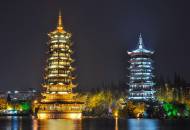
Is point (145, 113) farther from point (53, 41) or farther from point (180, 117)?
point (53, 41)

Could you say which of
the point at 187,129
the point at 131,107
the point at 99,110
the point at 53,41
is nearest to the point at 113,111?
the point at 99,110

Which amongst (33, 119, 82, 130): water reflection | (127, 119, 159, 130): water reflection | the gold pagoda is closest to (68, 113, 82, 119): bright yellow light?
the gold pagoda

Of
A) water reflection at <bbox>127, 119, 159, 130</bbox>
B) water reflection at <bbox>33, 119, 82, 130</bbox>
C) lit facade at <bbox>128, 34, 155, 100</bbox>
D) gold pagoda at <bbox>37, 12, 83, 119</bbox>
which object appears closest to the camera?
water reflection at <bbox>33, 119, 82, 130</bbox>

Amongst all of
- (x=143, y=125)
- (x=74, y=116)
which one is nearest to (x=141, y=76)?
(x=74, y=116)

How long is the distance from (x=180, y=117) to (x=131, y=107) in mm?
14755

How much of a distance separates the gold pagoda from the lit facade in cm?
2230

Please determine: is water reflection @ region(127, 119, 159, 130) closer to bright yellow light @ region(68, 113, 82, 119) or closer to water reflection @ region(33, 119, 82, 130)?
water reflection @ region(33, 119, 82, 130)

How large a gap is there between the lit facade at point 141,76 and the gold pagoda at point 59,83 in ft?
73.2

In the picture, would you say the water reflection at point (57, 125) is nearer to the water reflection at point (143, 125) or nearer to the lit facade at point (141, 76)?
the water reflection at point (143, 125)

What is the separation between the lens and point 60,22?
17575cm

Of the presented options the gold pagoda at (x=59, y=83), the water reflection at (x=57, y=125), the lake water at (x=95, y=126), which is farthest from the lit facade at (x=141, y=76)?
the water reflection at (x=57, y=125)

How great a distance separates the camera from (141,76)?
183 meters

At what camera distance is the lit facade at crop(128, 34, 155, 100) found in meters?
181

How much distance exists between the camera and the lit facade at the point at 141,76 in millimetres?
181125
